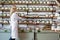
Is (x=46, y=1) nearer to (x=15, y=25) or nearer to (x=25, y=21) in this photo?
(x=25, y=21)

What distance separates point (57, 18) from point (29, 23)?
1.22 meters

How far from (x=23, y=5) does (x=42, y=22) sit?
4.00ft

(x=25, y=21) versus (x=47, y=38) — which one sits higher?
(x=25, y=21)

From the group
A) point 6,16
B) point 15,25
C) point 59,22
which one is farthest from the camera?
point 6,16

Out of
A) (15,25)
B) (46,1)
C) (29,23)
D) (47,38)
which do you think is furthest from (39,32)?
(46,1)

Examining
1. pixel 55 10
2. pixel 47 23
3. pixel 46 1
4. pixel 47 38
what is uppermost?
pixel 46 1

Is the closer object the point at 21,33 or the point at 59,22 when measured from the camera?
the point at 21,33

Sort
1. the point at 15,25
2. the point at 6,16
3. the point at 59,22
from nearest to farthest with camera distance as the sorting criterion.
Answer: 1. the point at 15,25
2. the point at 59,22
3. the point at 6,16

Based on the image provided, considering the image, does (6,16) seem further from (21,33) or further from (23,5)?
(21,33)

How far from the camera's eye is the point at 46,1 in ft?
21.1

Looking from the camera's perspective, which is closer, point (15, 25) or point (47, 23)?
point (15, 25)

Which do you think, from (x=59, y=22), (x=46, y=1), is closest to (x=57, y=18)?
(x=59, y=22)

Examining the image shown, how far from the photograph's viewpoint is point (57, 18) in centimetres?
628

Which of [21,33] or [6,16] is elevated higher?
[6,16]
